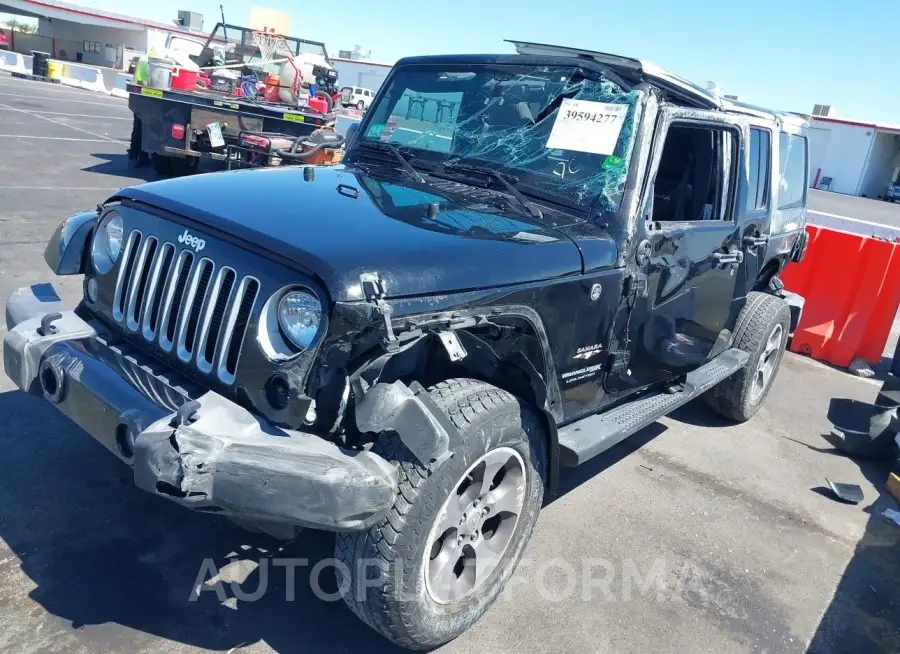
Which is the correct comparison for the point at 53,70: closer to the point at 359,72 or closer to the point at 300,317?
the point at 359,72

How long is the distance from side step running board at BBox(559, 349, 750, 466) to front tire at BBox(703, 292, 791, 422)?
193 millimetres

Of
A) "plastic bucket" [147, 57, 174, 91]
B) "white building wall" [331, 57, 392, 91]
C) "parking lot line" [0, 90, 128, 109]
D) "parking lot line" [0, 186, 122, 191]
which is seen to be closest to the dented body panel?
"parking lot line" [0, 186, 122, 191]

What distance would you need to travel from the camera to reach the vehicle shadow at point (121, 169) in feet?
39.3

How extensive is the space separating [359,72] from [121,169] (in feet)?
126

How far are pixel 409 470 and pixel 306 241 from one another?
33.7 inches

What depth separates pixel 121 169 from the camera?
12.7m

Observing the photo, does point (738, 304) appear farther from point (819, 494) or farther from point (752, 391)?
point (819, 494)

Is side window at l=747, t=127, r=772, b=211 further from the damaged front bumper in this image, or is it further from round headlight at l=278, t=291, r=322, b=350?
the damaged front bumper

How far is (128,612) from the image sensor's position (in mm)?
2830

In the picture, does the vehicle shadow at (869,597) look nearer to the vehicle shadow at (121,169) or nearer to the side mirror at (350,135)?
the side mirror at (350,135)

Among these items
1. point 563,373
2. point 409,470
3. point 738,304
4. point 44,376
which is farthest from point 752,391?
point 44,376

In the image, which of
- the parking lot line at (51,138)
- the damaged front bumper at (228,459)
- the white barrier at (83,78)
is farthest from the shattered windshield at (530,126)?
the white barrier at (83,78)

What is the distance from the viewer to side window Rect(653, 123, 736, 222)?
405cm

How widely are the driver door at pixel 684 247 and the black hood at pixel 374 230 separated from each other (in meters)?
0.44
